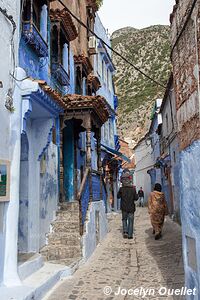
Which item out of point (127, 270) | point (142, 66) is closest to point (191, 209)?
point (127, 270)

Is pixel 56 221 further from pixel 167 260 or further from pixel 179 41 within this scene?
pixel 179 41

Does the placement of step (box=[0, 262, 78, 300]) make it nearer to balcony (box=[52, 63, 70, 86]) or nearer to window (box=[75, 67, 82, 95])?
balcony (box=[52, 63, 70, 86])

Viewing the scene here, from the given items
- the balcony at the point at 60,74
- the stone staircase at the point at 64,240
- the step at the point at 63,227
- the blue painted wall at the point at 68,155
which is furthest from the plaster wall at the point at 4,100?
the blue painted wall at the point at 68,155

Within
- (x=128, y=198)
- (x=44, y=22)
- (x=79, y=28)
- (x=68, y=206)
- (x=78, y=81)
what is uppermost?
(x=79, y=28)

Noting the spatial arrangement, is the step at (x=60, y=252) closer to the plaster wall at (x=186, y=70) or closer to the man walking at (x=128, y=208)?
the man walking at (x=128, y=208)

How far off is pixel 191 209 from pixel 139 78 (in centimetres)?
6106

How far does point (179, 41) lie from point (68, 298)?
447 cm

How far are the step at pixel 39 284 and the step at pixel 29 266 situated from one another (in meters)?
0.07

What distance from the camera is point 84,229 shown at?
8359 mm

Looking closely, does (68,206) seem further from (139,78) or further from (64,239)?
(139,78)

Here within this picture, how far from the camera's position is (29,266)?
6070 millimetres

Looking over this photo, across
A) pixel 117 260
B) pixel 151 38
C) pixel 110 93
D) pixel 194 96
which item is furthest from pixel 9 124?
pixel 151 38

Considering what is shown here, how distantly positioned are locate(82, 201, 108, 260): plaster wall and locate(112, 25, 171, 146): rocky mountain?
128ft

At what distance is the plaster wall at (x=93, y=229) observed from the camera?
26.8ft
